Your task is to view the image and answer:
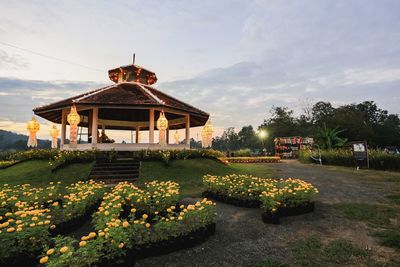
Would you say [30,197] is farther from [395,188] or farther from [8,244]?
[395,188]

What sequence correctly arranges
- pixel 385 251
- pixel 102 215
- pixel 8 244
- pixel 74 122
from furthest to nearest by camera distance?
pixel 74 122 → pixel 102 215 → pixel 385 251 → pixel 8 244

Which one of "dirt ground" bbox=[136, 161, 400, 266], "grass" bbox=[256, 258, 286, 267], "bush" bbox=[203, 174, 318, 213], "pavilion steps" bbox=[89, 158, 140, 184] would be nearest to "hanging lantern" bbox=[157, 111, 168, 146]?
"pavilion steps" bbox=[89, 158, 140, 184]

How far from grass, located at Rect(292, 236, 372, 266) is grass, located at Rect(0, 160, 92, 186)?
36.7 ft

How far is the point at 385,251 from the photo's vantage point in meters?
4.47

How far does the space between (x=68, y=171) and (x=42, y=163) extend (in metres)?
3.36

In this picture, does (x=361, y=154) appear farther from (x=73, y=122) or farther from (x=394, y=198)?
(x=73, y=122)

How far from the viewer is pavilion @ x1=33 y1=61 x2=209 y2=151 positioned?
16469mm

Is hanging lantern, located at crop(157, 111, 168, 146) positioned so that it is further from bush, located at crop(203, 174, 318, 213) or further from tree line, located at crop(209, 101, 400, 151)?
tree line, located at crop(209, 101, 400, 151)

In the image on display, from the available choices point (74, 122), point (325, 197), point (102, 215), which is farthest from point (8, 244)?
point (74, 122)

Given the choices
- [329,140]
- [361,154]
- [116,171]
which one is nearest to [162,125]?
[116,171]

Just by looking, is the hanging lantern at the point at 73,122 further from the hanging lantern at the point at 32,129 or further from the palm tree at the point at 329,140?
the palm tree at the point at 329,140

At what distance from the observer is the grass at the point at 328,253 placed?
4062 millimetres

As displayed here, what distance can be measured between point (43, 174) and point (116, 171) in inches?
156

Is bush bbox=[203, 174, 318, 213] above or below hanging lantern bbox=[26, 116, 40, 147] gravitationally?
below
